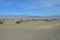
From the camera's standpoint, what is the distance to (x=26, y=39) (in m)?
11.5

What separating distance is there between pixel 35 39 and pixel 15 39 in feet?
4.74

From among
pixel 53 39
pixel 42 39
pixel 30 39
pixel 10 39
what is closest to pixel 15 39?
pixel 10 39

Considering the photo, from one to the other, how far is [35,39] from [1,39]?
2449 mm

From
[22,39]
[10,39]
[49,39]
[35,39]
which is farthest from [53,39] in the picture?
[10,39]

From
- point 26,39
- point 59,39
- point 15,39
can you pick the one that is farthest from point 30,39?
point 59,39

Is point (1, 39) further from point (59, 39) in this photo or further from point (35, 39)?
point (59, 39)

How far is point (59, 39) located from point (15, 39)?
3144 mm

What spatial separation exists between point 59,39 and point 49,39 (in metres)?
0.72

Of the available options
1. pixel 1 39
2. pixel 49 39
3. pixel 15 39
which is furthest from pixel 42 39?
pixel 1 39

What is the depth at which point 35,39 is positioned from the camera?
1159 cm

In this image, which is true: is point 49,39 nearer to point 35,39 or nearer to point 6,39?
point 35,39

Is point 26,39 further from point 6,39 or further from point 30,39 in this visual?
point 6,39

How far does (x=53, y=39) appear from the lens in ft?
37.3

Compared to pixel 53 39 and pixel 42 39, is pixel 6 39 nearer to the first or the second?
pixel 42 39
